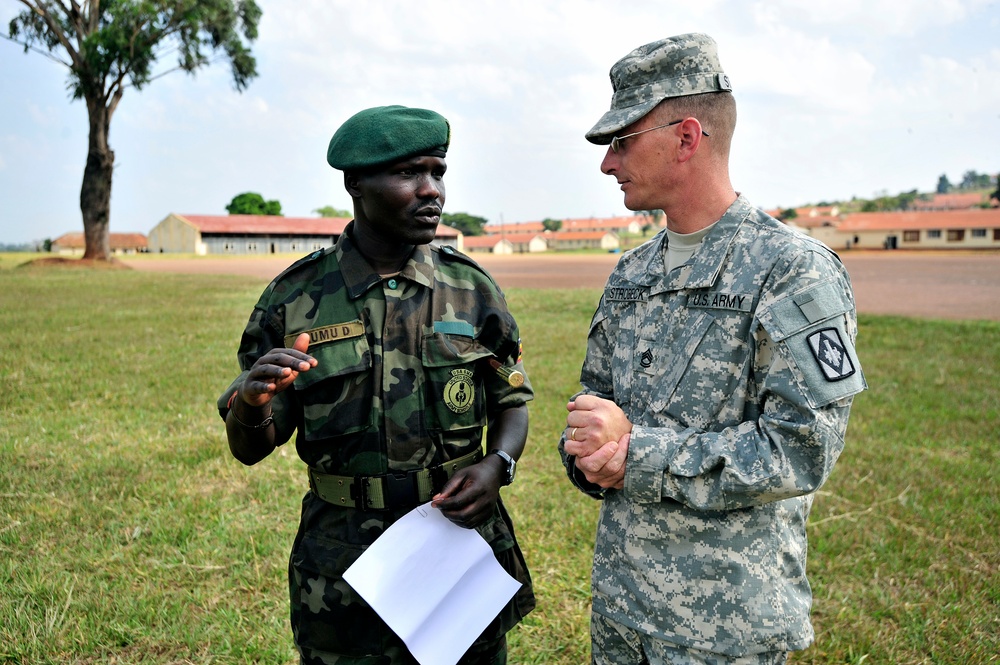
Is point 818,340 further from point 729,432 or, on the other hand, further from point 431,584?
point 431,584

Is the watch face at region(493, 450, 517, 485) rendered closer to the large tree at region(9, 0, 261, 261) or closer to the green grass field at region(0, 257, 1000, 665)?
the green grass field at region(0, 257, 1000, 665)

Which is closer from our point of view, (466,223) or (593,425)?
(593,425)

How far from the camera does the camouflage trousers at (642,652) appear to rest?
65.6 inches

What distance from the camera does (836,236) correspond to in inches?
2365

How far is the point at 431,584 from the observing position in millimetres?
1860

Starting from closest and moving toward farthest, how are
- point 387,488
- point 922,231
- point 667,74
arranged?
point 667,74, point 387,488, point 922,231

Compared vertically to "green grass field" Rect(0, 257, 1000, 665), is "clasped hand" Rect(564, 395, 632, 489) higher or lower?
higher

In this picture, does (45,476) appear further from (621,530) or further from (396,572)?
(621,530)

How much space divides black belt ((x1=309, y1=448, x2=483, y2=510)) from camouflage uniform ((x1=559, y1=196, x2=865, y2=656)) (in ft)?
1.20

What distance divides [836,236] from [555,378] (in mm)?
59494

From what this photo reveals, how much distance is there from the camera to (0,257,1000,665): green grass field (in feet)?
10.3

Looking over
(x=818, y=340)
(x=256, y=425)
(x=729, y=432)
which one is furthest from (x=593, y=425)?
(x=256, y=425)

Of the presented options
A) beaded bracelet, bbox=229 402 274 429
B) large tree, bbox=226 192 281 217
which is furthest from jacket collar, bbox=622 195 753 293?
large tree, bbox=226 192 281 217

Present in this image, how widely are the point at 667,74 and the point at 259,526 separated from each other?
3.49 m
